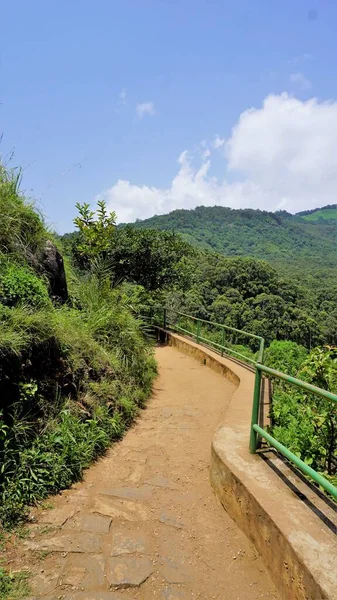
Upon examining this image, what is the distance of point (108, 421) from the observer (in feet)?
13.6

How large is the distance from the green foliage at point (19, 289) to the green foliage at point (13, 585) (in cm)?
240

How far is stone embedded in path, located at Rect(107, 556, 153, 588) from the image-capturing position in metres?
2.17

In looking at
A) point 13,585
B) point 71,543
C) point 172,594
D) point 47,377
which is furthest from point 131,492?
point 47,377

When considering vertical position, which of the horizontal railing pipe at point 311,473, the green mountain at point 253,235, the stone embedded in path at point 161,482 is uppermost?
the green mountain at point 253,235

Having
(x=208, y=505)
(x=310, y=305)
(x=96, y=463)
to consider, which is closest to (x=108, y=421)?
(x=96, y=463)

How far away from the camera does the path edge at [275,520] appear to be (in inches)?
73.9

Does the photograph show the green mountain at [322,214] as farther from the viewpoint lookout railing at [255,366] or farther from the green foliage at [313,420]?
the green foliage at [313,420]

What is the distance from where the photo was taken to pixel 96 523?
271 centimetres

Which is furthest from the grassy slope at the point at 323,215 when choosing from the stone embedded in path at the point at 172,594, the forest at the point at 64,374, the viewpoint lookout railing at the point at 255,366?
the stone embedded in path at the point at 172,594

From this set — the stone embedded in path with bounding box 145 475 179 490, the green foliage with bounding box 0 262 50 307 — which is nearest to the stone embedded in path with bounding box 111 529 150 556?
the stone embedded in path with bounding box 145 475 179 490

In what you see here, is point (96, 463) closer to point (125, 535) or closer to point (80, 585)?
point (125, 535)

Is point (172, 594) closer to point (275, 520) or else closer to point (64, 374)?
point (275, 520)

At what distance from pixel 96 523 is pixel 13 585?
2.38 ft

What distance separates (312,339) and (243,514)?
2831 centimetres
